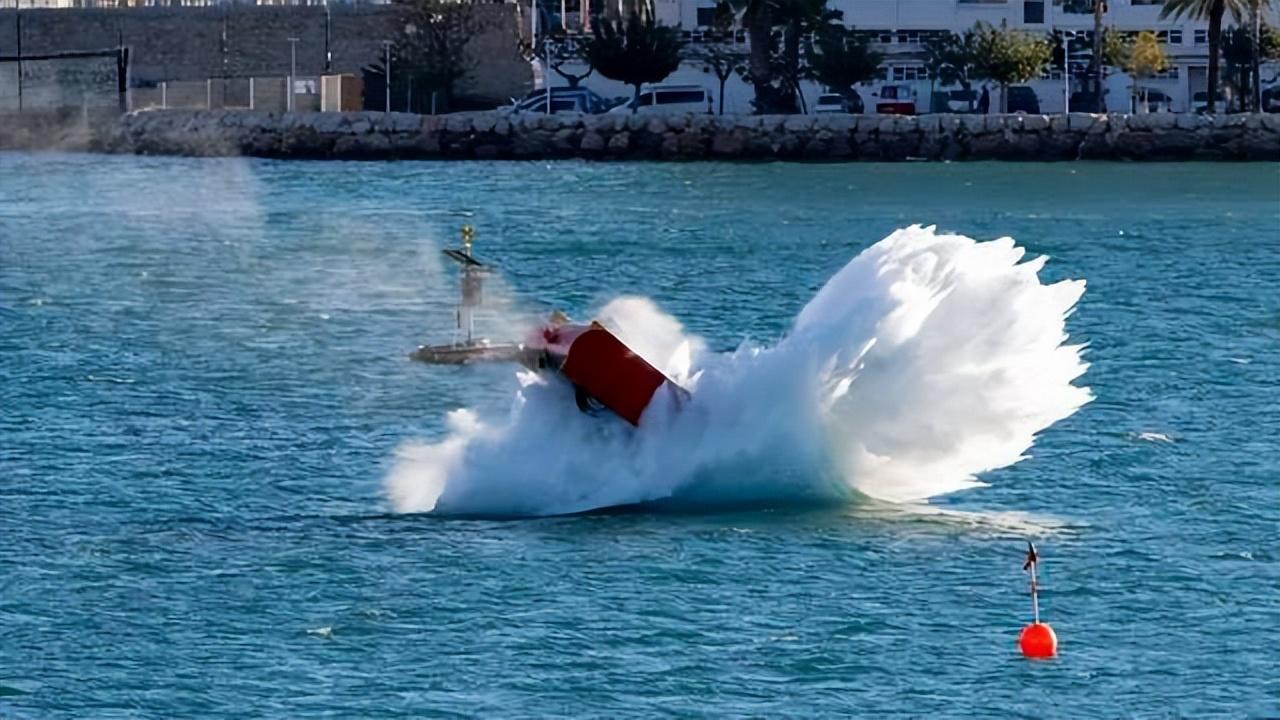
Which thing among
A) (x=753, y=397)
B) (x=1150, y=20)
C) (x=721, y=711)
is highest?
(x=1150, y=20)

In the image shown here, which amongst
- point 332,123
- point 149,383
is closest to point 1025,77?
point 332,123

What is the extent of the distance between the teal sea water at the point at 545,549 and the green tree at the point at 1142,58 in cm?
5370

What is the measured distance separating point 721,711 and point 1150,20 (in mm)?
93929

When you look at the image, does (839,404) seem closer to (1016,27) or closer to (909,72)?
(909,72)

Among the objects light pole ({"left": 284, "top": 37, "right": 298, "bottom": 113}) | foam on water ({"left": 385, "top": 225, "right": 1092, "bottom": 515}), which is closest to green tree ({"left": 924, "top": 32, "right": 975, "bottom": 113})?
light pole ({"left": 284, "top": 37, "right": 298, "bottom": 113})

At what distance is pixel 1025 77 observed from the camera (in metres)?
108

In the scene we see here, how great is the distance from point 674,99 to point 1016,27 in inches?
556

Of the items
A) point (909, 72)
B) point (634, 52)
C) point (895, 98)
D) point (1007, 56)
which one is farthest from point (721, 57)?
point (1007, 56)

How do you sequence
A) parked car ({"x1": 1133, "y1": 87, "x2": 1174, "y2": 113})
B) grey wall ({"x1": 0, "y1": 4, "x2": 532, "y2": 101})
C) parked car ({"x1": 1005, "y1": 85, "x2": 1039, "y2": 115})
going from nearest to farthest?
parked car ({"x1": 1005, "y1": 85, "x2": 1039, "y2": 115}) → parked car ({"x1": 1133, "y1": 87, "x2": 1174, "y2": 113}) → grey wall ({"x1": 0, "y1": 4, "x2": 532, "y2": 101})

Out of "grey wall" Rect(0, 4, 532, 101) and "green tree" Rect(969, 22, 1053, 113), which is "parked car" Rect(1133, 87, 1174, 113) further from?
"grey wall" Rect(0, 4, 532, 101)

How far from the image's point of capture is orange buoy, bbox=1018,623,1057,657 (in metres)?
21.7

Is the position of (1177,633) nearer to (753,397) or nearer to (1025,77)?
(753,397)

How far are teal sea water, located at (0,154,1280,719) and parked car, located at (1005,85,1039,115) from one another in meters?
54.4

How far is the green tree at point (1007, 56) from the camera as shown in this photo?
350ft
